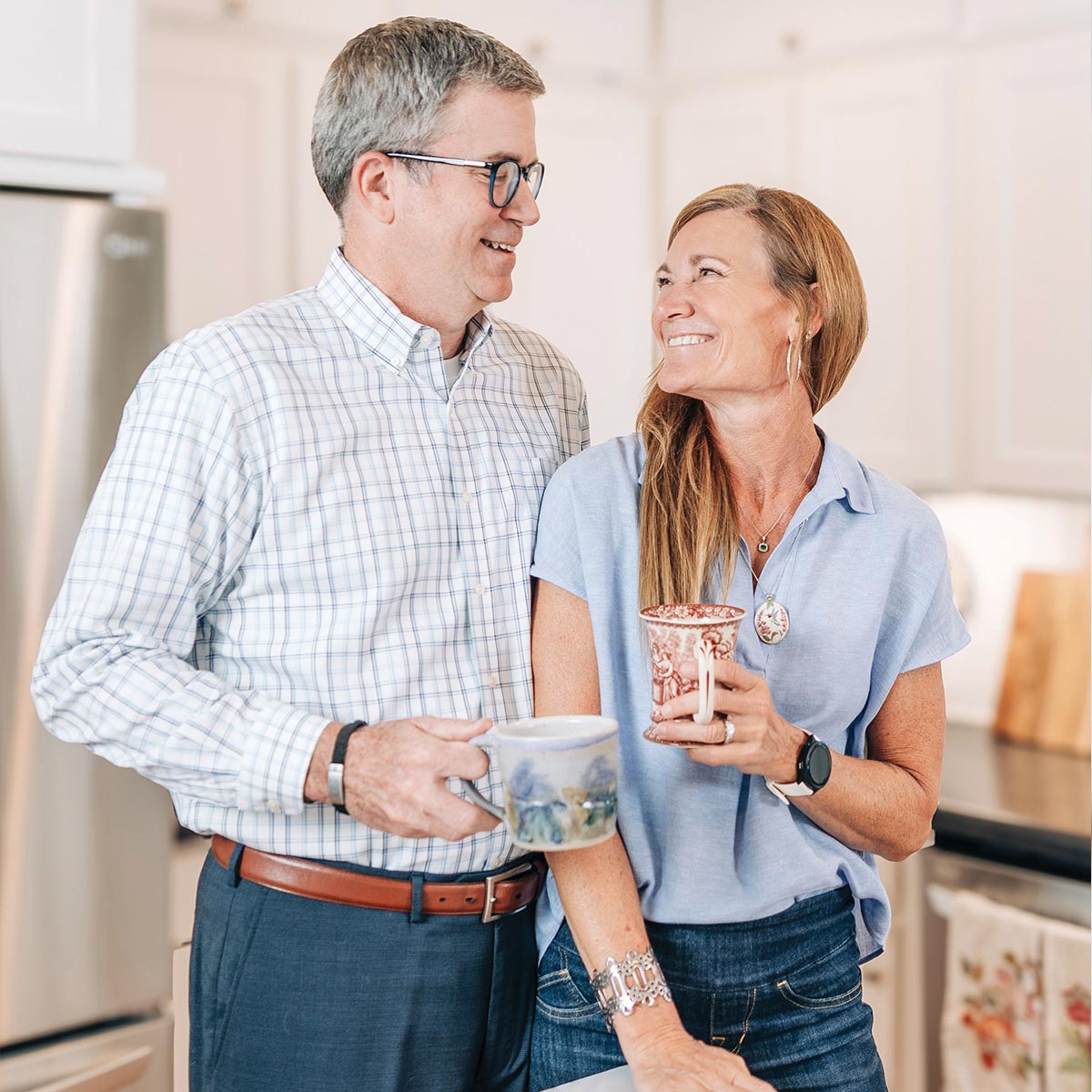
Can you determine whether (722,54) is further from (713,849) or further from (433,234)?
(713,849)

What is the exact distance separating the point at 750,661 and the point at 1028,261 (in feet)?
5.29

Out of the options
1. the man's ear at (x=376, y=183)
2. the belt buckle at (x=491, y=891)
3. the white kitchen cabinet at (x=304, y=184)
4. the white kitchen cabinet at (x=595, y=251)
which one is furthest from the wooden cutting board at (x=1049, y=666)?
the man's ear at (x=376, y=183)

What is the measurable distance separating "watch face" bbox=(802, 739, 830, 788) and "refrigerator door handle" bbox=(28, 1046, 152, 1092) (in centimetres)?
118

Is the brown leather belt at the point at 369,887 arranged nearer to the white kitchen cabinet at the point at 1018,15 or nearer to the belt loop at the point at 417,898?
the belt loop at the point at 417,898

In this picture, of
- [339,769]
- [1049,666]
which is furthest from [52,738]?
[1049,666]

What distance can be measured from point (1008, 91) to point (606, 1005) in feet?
6.81

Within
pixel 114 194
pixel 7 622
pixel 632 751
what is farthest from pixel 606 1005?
pixel 114 194

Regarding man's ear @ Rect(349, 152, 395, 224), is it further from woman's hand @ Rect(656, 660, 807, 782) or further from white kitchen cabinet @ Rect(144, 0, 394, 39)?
white kitchen cabinet @ Rect(144, 0, 394, 39)

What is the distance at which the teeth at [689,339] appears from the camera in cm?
139

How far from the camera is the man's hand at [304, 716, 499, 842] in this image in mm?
1150

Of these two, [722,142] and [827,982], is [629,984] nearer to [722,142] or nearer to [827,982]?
[827,982]

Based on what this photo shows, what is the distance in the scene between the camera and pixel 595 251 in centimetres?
301

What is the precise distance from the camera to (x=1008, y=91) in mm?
2602

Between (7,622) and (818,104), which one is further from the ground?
(818,104)
